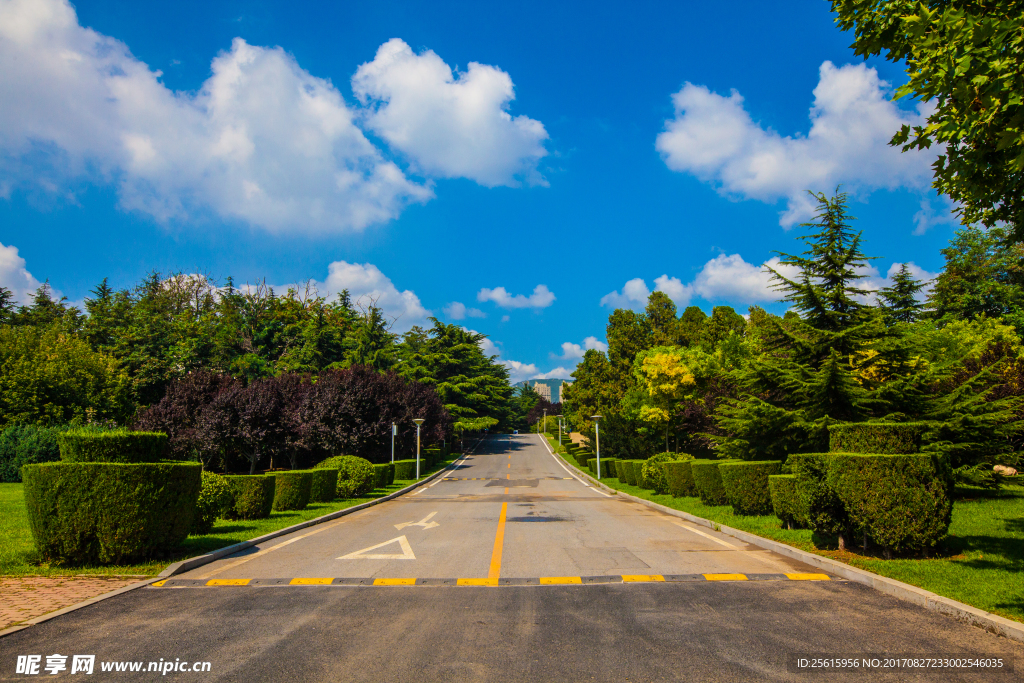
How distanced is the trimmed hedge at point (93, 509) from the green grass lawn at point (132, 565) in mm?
253

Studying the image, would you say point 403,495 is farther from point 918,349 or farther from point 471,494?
point 918,349

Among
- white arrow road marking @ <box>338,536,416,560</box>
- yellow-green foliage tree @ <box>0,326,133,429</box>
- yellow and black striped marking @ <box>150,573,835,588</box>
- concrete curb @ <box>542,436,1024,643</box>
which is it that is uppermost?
yellow-green foliage tree @ <box>0,326,133,429</box>

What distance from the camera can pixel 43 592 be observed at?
22.0 feet

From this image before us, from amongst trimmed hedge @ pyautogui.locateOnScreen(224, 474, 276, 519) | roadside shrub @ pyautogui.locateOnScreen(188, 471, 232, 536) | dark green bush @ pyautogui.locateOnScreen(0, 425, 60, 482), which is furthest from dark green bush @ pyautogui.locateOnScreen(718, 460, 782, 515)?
dark green bush @ pyautogui.locateOnScreen(0, 425, 60, 482)

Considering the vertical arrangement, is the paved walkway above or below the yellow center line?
above

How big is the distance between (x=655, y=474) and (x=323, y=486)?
46.2ft

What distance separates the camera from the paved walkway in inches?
230

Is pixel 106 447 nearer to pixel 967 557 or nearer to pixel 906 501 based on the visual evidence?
pixel 906 501

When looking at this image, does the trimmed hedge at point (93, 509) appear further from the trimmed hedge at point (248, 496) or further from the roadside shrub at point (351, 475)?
the roadside shrub at point (351, 475)

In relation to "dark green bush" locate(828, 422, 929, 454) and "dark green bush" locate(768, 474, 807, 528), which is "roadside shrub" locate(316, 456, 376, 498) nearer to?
"dark green bush" locate(768, 474, 807, 528)

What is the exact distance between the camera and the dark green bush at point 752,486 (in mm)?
13242

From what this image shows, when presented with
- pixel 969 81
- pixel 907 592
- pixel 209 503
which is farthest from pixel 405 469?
pixel 969 81

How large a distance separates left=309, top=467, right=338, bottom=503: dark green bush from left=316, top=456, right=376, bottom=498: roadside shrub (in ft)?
3.24

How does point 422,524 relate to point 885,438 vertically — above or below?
below
